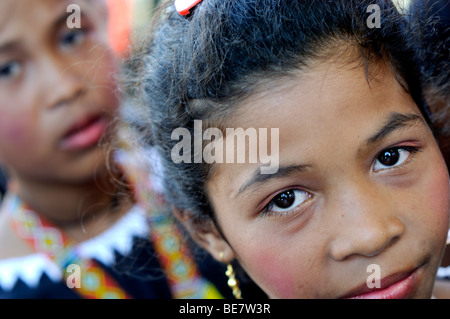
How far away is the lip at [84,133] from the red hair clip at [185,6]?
1.15ft

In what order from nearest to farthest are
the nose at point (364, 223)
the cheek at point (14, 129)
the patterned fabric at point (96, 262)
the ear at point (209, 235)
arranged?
the nose at point (364, 223) → the ear at point (209, 235) → the cheek at point (14, 129) → the patterned fabric at point (96, 262)

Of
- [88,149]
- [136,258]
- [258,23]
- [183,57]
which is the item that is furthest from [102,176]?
[258,23]

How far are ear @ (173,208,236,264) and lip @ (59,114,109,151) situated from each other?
0.23m

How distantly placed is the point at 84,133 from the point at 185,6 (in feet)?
1.26

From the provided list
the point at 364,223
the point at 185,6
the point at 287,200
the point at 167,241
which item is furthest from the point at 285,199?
the point at 167,241

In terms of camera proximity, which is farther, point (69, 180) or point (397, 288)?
point (69, 180)

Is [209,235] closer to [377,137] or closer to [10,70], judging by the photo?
[377,137]

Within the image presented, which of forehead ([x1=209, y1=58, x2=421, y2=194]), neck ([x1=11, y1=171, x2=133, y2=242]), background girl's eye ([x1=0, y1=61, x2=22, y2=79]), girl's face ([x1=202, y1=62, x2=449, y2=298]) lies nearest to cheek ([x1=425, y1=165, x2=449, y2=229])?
girl's face ([x1=202, y1=62, x2=449, y2=298])

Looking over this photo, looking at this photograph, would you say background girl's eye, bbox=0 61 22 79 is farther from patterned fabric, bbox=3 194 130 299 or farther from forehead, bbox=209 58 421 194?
forehead, bbox=209 58 421 194

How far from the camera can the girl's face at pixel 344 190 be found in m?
0.61

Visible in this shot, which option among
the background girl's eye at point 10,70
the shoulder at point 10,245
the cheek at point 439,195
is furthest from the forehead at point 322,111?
the shoulder at point 10,245

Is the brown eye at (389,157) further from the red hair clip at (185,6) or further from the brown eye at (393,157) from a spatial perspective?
the red hair clip at (185,6)

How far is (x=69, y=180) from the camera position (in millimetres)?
972
